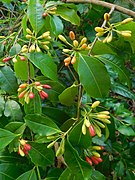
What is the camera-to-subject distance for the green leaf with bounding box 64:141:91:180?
85 centimetres

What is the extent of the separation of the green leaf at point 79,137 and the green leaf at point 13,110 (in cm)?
22

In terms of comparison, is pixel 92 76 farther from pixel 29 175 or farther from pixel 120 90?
pixel 120 90

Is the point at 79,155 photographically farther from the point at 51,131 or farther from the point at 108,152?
the point at 108,152

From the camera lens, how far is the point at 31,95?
2.76 feet

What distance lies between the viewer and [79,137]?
2.82 feet

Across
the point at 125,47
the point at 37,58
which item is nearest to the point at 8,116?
the point at 37,58

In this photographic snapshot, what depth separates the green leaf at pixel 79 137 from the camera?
2.79 ft

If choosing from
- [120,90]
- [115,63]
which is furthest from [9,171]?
[120,90]

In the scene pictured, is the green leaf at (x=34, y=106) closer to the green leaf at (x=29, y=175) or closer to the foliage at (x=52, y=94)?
the foliage at (x=52, y=94)

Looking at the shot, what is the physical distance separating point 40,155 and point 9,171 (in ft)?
0.34

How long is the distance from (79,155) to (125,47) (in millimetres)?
349

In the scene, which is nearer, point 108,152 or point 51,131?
point 51,131

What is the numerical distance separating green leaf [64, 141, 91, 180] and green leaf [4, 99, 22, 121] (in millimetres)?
227

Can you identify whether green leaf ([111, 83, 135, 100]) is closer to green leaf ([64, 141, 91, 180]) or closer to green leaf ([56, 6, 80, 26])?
green leaf ([56, 6, 80, 26])
